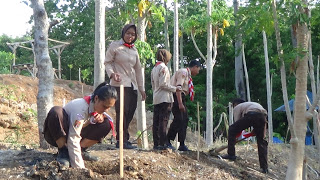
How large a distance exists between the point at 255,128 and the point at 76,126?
Answer: 3.72 metres

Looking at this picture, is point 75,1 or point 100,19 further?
point 75,1

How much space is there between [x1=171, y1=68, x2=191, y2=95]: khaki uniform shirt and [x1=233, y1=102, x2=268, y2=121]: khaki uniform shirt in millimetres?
1052

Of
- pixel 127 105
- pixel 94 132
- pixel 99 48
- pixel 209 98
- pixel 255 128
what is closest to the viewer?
pixel 94 132

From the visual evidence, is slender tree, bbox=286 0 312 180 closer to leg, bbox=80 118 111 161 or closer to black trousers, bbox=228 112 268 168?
black trousers, bbox=228 112 268 168

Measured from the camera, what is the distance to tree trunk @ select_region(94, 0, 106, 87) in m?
8.49

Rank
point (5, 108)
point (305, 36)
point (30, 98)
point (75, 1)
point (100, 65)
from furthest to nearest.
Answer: point (75, 1)
point (30, 98)
point (5, 108)
point (100, 65)
point (305, 36)

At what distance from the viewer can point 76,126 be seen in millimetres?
4543

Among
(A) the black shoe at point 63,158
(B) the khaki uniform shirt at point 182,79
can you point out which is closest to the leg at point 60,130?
(A) the black shoe at point 63,158

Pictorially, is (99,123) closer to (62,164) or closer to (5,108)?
(62,164)

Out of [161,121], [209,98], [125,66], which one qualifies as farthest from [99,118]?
[209,98]

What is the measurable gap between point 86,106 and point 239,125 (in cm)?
340

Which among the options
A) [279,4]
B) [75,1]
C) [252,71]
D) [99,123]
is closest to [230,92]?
[252,71]

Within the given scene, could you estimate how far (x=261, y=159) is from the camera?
7551 mm

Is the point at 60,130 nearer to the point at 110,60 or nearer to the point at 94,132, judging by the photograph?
the point at 94,132
